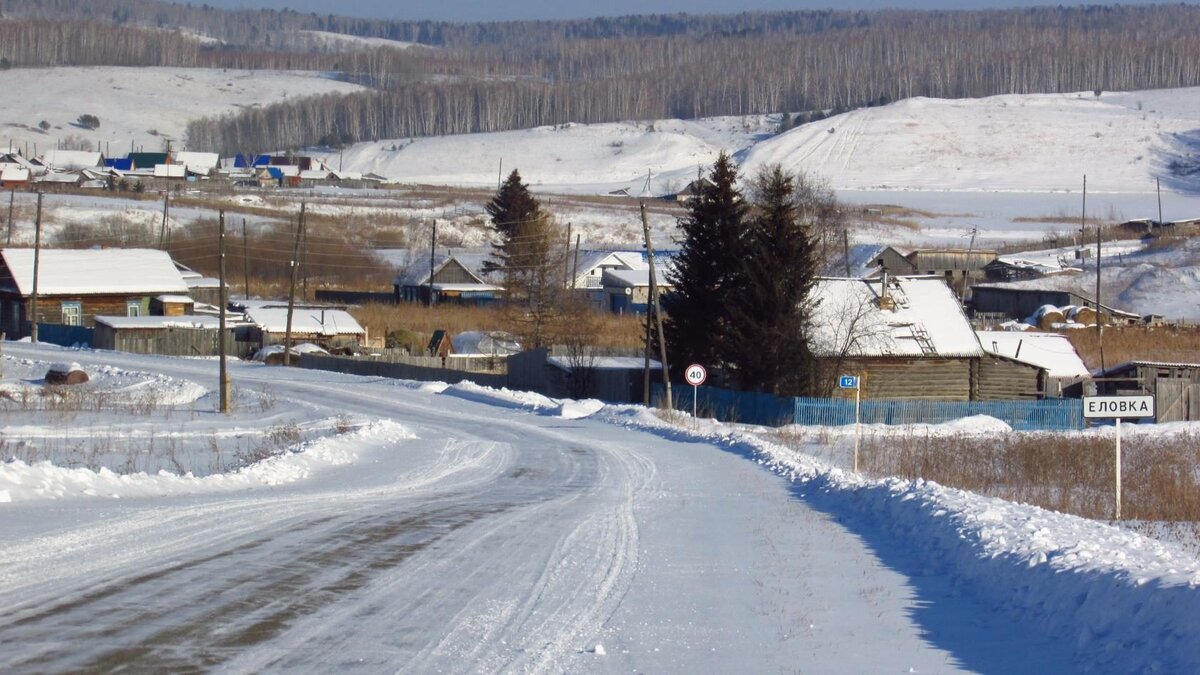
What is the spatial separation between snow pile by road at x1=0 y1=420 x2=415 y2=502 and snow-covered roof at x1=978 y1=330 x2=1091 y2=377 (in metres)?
34.9

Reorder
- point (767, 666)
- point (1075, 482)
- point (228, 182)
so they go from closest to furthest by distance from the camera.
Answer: point (767, 666) < point (1075, 482) < point (228, 182)

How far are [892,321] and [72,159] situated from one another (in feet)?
454

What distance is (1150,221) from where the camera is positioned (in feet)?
363

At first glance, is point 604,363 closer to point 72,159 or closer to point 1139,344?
point 1139,344

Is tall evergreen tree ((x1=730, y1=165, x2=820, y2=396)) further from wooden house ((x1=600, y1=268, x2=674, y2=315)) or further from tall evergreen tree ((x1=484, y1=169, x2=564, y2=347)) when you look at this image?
wooden house ((x1=600, y1=268, x2=674, y2=315))

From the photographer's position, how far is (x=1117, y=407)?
1709 cm

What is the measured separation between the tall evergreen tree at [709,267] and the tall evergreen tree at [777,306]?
56.0 inches

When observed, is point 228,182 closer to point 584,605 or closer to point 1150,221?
point 1150,221

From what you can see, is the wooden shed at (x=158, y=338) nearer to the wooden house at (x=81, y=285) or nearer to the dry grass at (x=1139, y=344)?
the wooden house at (x=81, y=285)

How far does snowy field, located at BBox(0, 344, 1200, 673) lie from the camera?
848 centimetres

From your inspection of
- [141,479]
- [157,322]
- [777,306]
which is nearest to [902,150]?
[157,322]

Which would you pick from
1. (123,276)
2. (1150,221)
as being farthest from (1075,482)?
(1150,221)

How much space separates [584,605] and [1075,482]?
1762cm

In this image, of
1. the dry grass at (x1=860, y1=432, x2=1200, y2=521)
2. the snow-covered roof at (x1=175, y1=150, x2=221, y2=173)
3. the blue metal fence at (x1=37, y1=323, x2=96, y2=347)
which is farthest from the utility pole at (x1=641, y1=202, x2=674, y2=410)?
the snow-covered roof at (x1=175, y1=150, x2=221, y2=173)
